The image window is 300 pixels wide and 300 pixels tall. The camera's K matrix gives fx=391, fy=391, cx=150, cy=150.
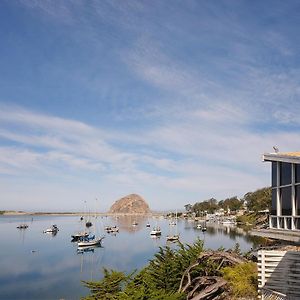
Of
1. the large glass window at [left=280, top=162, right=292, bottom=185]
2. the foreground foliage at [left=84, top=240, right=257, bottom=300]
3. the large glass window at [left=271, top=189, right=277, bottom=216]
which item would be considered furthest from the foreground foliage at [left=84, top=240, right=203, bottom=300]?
the large glass window at [left=280, top=162, right=292, bottom=185]

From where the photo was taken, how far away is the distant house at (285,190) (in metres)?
16.4

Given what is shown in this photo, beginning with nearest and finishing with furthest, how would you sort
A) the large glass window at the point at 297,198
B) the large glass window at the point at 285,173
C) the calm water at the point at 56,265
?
1. the large glass window at the point at 297,198
2. the large glass window at the point at 285,173
3. the calm water at the point at 56,265

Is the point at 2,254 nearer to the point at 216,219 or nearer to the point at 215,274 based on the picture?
the point at 215,274

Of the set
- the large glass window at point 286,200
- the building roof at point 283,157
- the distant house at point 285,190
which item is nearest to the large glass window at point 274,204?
the distant house at point 285,190

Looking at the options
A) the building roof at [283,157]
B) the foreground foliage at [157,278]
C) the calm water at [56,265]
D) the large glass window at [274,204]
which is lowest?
the calm water at [56,265]

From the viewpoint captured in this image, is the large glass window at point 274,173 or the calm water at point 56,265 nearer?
the large glass window at point 274,173

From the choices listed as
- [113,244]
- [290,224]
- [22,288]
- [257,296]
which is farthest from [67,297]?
[113,244]

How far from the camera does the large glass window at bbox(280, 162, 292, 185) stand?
17.1 metres

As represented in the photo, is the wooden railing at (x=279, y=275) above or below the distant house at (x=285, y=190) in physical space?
below

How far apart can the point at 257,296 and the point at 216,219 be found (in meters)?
176

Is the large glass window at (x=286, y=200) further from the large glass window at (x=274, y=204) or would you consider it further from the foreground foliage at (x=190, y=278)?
the foreground foliage at (x=190, y=278)

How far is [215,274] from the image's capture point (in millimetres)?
24625

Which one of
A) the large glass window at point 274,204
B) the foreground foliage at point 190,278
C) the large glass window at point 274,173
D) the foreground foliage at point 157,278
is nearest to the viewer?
the large glass window at point 274,204

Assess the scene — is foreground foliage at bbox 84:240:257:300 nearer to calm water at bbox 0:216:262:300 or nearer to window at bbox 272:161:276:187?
window at bbox 272:161:276:187
